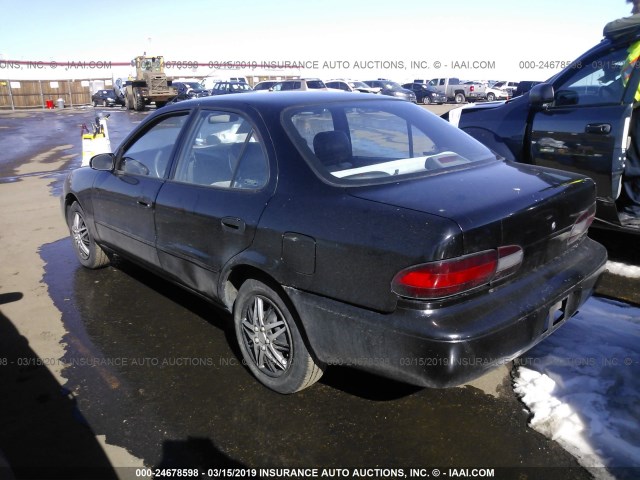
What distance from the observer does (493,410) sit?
9.21 ft

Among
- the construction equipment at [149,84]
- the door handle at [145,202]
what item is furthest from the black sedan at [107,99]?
the door handle at [145,202]

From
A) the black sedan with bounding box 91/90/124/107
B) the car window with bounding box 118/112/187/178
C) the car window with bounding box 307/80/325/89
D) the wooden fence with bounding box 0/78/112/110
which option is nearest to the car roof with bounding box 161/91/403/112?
the car window with bounding box 118/112/187/178

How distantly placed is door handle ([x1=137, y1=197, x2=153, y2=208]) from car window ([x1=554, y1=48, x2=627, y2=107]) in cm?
368

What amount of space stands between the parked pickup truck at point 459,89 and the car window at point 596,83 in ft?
113

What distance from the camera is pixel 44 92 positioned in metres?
42.2

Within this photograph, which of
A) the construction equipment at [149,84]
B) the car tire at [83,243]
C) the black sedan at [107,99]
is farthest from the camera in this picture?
the black sedan at [107,99]

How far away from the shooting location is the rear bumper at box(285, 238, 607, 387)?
2191 mm

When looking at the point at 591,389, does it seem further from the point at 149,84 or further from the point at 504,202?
the point at 149,84

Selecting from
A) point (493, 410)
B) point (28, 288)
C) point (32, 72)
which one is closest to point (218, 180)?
point (493, 410)

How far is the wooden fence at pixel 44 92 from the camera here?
1580 inches

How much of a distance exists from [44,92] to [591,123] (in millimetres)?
46456

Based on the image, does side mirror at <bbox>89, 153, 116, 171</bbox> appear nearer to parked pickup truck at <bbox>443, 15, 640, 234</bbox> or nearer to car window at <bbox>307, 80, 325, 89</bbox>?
parked pickup truck at <bbox>443, 15, 640, 234</bbox>

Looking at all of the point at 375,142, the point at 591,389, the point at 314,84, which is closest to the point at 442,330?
the point at 591,389

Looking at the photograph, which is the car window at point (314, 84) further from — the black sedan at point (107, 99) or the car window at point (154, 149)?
the car window at point (154, 149)
